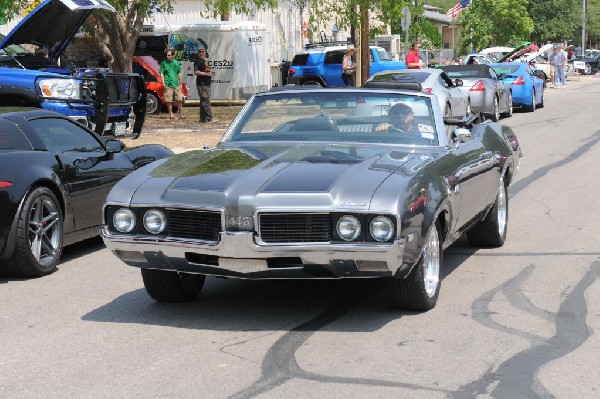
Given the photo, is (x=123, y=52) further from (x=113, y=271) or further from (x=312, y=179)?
(x=312, y=179)

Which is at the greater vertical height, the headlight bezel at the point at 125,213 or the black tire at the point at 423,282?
the headlight bezel at the point at 125,213

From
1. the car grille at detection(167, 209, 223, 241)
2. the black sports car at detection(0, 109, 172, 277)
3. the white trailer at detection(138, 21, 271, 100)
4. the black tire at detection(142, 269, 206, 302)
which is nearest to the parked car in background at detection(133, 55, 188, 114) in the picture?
the white trailer at detection(138, 21, 271, 100)

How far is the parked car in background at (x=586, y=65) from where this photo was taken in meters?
64.1

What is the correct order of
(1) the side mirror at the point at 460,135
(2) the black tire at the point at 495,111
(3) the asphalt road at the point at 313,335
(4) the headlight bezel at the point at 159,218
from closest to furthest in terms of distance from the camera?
1. (3) the asphalt road at the point at 313,335
2. (4) the headlight bezel at the point at 159,218
3. (1) the side mirror at the point at 460,135
4. (2) the black tire at the point at 495,111

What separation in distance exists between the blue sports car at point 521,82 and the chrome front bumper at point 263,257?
896 inches

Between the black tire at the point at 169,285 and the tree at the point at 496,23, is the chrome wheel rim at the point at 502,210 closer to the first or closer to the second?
the black tire at the point at 169,285

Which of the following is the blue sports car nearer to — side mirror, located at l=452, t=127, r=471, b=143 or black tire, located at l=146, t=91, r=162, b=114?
black tire, located at l=146, t=91, r=162, b=114

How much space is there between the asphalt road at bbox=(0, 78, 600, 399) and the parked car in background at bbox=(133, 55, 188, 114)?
19.0 meters

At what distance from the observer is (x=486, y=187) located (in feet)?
28.1

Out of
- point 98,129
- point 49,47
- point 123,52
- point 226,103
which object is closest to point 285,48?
point 226,103

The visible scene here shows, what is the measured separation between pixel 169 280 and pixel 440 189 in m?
1.88

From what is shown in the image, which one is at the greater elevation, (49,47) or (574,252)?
(49,47)

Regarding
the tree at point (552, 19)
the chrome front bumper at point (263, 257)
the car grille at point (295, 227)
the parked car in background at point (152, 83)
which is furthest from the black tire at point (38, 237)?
the tree at point (552, 19)

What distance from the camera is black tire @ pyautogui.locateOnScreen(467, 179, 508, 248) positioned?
9.27 m
